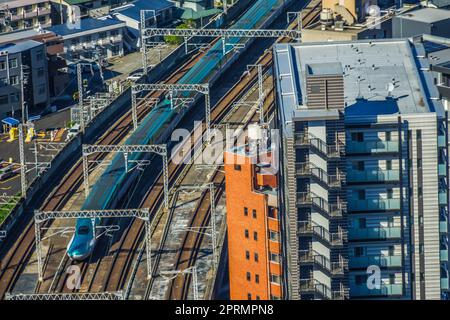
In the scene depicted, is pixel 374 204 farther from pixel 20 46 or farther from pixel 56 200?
pixel 20 46

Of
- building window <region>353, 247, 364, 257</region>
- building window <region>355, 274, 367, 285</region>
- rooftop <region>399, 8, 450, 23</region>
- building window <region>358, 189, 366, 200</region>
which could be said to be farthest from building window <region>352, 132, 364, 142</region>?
rooftop <region>399, 8, 450, 23</region>

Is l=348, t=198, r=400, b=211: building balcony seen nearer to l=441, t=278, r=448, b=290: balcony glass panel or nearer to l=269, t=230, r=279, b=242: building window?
l=441, t=278, r=448, b=290: balcony glass panel

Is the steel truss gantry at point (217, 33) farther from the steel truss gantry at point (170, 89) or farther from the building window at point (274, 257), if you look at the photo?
the building window at point (274, 257)

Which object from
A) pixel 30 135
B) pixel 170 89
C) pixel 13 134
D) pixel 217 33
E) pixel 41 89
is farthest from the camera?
pixel 217 33

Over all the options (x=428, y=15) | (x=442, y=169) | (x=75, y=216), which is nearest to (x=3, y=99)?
(x=75, y=216)

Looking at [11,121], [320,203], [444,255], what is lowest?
[11,121]
